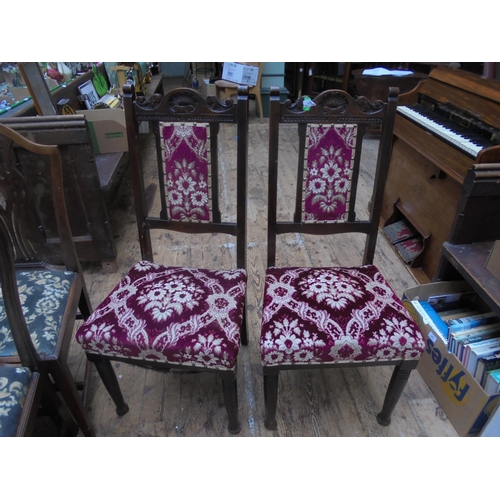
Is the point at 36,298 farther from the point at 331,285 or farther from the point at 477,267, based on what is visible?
the point at 477,267

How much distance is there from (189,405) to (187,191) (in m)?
0.84

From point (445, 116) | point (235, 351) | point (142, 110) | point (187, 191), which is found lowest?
point (235, 351)

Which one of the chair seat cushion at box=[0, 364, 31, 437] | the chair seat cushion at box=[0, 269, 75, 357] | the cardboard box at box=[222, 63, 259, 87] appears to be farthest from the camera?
the cardboard box at box=[222, 63, 259, 87]

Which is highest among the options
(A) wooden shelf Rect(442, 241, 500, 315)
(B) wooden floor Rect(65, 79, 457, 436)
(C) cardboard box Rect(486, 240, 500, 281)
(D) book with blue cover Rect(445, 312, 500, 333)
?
(C) cardboard box Rect(486, 240, 500, 281)

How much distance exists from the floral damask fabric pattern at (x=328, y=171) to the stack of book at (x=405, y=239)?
0.97m

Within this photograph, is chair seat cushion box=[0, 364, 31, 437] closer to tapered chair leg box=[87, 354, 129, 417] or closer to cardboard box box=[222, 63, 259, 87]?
tapered chair leg box=[87, 354, 129, 417]

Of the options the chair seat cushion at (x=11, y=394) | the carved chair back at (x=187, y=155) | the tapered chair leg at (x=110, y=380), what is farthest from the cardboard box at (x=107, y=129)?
the chair seat cushion at (x=11, y=394)

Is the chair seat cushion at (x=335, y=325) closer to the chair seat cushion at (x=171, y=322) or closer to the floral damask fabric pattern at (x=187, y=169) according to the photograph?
the chair seat cushion at (x=171, y=322)

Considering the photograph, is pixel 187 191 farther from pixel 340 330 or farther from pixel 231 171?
pixel 231 171

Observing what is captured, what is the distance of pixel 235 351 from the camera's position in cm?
110

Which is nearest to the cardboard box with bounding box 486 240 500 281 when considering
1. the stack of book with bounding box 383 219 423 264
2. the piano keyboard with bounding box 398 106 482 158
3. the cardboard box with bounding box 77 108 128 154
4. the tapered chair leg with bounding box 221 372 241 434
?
the piano keyboard with bounding box 398 106 482 158

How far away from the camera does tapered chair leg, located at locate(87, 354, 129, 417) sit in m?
1.21

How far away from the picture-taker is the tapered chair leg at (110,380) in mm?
1206

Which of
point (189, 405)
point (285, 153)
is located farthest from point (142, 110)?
point (285, 153)
